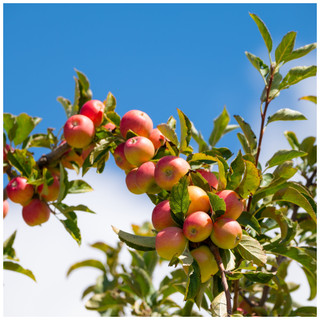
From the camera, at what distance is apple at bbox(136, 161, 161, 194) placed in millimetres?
1474

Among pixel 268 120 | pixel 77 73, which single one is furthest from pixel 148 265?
pixel 268 120

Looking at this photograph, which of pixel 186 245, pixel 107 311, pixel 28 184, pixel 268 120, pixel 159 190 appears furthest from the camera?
pixel 107 311

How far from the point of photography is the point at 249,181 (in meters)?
1.38

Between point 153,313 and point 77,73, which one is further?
point 153,313

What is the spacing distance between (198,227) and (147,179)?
290 mm

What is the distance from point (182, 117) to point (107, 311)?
5.92ft

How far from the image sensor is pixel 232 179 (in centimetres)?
140

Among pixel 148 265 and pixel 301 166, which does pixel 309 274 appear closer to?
pixel 301 166

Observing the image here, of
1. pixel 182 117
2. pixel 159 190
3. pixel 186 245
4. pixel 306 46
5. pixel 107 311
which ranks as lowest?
pixel 107 311

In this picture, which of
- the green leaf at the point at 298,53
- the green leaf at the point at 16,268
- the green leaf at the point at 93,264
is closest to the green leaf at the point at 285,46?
the green leaf at the point at 298,53

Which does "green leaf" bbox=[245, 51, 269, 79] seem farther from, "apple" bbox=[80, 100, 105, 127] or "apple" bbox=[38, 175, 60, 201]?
"apple" bbox=[38, 175, 60, 201]

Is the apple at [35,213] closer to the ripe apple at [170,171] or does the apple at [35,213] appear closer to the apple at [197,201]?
the ripe apple at [170,171]

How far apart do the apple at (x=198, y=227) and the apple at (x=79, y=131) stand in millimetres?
798

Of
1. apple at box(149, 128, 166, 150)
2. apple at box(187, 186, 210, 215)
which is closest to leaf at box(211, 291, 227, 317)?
apple at box(187, 186, 210, 215)
